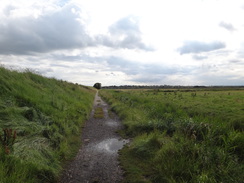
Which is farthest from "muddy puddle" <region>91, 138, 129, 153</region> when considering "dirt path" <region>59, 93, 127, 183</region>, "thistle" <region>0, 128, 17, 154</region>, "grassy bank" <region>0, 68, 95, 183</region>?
"thistle" <region>0, 128, 17, 154</region>

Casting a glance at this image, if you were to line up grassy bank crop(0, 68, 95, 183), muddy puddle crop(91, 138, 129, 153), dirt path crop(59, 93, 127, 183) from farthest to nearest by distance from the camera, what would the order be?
muddy puddle crop(91, 138, 129, 153) → dirt path crop(59, 93, 127, 183) → grassy bank crop(0, 68, 95, 183)

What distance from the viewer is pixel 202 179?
4.02 metres

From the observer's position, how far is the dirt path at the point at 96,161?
17.0 feet

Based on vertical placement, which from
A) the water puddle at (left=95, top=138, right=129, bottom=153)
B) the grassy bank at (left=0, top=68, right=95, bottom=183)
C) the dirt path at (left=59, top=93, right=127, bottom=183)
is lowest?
the water puddle at (left=95, top=138, right=129, bottom=153)

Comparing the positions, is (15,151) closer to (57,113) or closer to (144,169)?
(144,169)

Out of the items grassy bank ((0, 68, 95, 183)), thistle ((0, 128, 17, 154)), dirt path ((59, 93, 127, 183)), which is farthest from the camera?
dirt path ((59, 93, 127, 183))

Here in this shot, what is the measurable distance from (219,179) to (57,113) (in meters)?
7.86

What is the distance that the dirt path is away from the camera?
17.0ft

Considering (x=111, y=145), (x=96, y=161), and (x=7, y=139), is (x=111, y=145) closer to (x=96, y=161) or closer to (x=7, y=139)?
(x=96, y=161)

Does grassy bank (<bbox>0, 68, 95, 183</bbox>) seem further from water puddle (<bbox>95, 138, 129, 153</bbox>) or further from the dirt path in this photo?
water puddle (<bbox>95, 138, 129, 153</bbox>)

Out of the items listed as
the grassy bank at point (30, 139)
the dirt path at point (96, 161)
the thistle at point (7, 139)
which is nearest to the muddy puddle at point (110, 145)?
the dirt path at point (96, 161)

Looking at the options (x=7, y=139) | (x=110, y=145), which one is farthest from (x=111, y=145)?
(x=7, y=139)

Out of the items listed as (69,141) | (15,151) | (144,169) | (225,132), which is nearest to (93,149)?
(69,141)

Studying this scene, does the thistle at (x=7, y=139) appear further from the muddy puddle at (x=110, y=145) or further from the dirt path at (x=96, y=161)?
the muddy puddle at (x=110, y=145)
